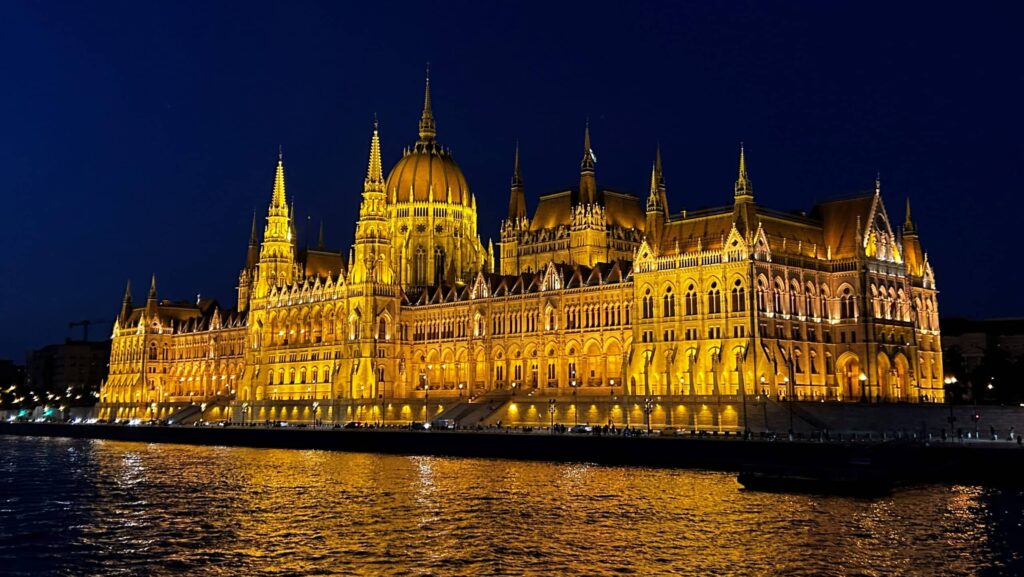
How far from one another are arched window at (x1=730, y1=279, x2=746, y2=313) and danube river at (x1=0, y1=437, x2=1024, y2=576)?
26.3 metres

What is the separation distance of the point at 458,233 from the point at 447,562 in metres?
113

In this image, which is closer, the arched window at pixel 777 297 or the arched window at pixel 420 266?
the arched window at pixel 777 297

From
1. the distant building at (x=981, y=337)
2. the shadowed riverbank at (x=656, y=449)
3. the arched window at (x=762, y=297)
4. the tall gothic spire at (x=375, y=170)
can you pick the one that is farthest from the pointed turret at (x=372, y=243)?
the distant building at (x=981, y=337)

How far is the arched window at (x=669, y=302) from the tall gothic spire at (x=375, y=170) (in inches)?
2008

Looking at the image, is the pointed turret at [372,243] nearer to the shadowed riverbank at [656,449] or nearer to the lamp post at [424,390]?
the lamp post at [424,390]

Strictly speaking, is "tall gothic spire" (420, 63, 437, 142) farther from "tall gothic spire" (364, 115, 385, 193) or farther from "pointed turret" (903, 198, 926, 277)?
"pointed turret" (903, 198, 926, 277)

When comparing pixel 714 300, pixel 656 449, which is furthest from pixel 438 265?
pixel 656 449

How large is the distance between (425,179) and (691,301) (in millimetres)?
61039

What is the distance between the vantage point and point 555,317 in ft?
397

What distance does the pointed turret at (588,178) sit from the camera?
5438 inches

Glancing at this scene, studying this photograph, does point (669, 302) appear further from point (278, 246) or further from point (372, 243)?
point (278, 246)

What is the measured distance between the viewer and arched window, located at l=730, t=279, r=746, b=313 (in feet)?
329

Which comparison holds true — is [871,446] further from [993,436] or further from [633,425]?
[633,425]

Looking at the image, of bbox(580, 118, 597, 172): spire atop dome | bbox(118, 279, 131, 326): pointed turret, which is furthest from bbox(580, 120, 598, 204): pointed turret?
bbox(118, 279, 131, 326): pointed turret
